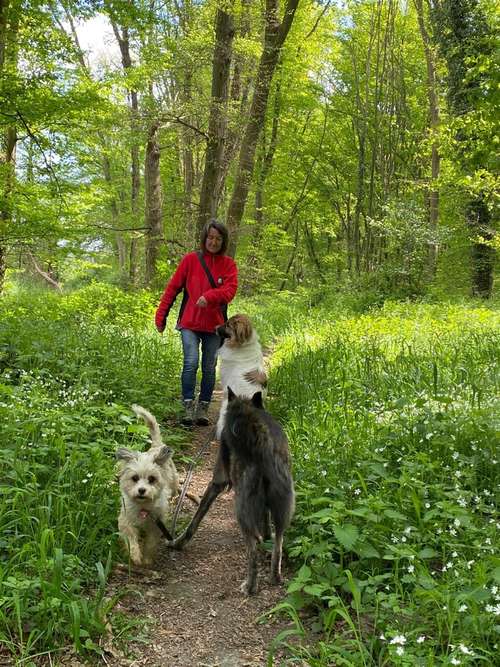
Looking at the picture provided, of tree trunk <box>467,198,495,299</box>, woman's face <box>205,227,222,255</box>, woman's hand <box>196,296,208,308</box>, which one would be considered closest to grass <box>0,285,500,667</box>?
woman's hand <box>196,296,208,308</box>

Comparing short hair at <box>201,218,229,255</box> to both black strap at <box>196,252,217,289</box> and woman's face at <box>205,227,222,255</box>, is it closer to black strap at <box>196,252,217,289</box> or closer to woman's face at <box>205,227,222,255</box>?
woman's face at <box>205,227,222,255</box>

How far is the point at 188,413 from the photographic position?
6.53 metres

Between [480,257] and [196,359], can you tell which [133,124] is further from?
[480,257]

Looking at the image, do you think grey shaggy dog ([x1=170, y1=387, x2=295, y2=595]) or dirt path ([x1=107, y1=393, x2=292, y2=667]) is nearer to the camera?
dirt path ([x1=107, y1=393, x2=292, y2=667])

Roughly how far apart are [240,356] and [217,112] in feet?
25.0

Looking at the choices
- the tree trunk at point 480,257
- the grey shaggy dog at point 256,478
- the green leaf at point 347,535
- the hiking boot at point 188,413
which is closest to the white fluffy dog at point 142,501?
the grey shaggy dog at point 256,478

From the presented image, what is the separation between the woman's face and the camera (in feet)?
21.0

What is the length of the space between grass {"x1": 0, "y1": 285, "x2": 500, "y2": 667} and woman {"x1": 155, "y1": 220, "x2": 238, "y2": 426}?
18.8 inches

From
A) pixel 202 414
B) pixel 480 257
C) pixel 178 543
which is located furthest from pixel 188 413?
pixel 480 257

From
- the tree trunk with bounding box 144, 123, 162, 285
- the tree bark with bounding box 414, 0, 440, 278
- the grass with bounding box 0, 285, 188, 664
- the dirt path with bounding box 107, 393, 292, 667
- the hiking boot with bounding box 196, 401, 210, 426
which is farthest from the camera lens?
the tree bark with bounding box 414, 0, 440, 278

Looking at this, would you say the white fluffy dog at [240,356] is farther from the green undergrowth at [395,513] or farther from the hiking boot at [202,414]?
the hiking boot at [202,414]

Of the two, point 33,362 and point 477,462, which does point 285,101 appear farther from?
point 477,462

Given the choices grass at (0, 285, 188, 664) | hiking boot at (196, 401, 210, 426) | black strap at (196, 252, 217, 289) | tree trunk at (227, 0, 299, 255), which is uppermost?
tree trunk at (227, 0, 299, 255)

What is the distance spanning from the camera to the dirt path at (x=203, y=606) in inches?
108
